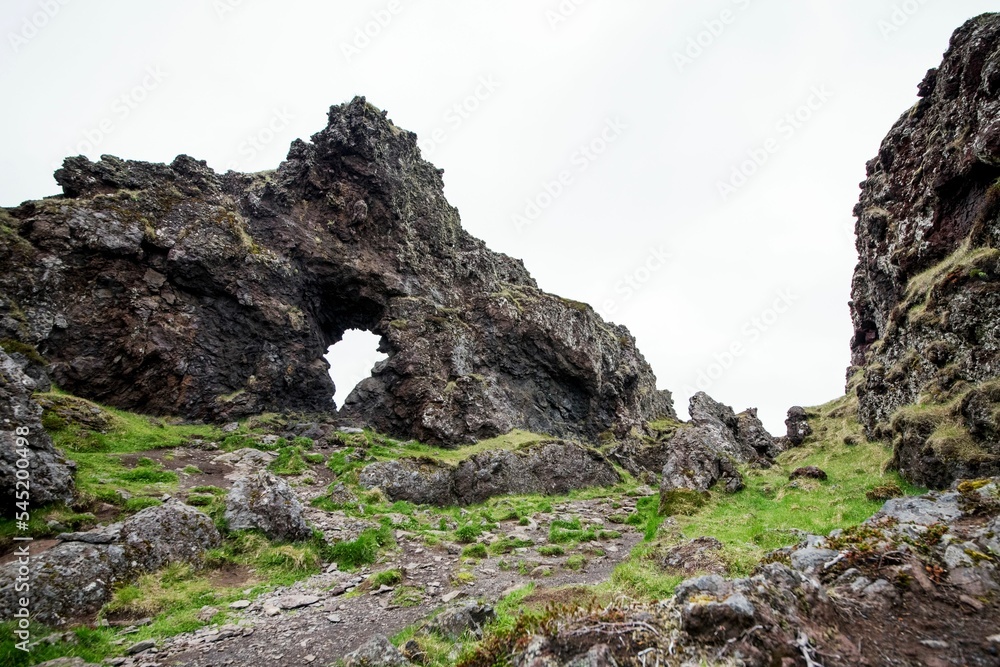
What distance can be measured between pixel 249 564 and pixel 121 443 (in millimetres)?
16835

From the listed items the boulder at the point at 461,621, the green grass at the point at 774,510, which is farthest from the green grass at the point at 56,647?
the green grass at the point at 774,510

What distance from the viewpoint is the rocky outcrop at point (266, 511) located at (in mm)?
13930

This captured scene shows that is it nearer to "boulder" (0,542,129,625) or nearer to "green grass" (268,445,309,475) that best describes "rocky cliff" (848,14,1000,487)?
"boulder" (0,542,129,625)

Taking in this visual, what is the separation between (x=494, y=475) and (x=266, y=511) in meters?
16.6

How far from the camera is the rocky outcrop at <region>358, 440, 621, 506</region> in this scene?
2445cm

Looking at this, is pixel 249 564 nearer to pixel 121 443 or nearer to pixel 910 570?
pixel 910 570

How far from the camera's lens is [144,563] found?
1091cm

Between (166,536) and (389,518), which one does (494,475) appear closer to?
(389,518)

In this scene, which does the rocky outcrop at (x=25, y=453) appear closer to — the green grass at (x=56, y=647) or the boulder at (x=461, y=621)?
the green grass at (x=56, y=647)

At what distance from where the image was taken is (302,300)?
40.0 meters

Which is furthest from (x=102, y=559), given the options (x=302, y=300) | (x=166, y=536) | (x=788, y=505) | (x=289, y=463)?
(x=302, y=300)

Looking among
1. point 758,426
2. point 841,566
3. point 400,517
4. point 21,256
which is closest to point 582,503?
point 400,517

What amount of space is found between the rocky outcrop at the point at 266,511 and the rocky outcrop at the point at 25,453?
4342mm
